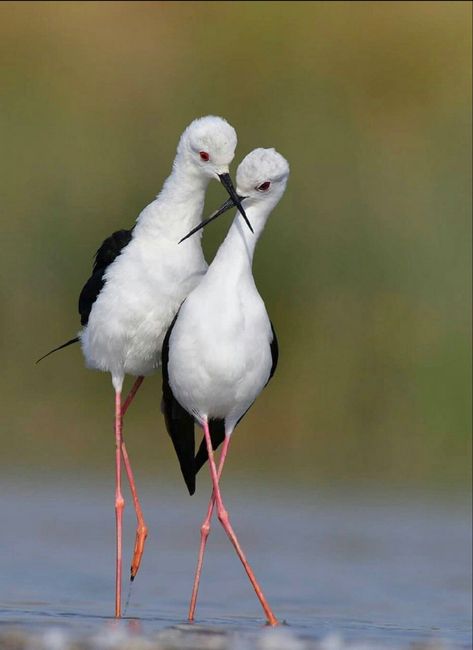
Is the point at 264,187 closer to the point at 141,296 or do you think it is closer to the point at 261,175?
the point at 261,175

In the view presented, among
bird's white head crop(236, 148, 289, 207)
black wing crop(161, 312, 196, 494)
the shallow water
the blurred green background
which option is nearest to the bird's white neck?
bird's white head crop(236, 148, 289, 207)

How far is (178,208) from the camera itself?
7426 mm

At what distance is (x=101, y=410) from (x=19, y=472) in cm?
127

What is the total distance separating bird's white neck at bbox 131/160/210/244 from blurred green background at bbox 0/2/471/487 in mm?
4402

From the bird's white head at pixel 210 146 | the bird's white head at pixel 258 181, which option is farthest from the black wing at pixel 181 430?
the bird's white head at pixel 210 146

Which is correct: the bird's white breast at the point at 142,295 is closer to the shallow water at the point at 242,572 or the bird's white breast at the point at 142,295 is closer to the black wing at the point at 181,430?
the black wing at the point at 181,430

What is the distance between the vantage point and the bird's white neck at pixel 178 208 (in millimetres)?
7418

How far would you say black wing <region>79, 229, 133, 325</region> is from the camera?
7656 mm

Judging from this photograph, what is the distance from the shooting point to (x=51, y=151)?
14.1 metres

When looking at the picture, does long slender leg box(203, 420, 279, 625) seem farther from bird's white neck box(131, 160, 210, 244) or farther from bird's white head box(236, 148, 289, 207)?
bird's white head box(236, 148, 289, 207)

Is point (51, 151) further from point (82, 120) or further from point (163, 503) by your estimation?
point (163, 503)

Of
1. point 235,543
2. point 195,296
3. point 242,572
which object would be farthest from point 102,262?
point 242,572

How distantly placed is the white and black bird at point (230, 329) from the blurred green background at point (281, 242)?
4.35 m

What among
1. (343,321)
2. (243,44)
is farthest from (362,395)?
(243,44)
